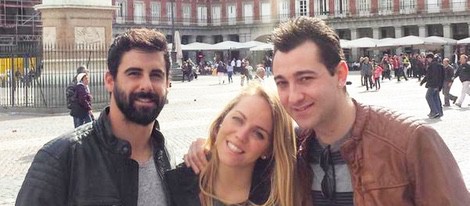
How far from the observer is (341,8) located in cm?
5388

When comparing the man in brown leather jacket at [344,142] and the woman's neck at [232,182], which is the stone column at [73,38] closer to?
the woman's neck at [232,182]

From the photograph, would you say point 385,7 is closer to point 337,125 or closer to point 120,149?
point 337,125

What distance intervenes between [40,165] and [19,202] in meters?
0.14

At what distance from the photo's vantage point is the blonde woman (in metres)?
2.35

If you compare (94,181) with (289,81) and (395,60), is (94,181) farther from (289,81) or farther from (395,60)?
(395,60)

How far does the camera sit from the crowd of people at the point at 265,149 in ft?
6.87

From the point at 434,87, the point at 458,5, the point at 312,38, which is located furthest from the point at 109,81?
the point at 458,5

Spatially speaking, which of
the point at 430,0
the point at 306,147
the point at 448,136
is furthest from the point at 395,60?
the point at 306,147

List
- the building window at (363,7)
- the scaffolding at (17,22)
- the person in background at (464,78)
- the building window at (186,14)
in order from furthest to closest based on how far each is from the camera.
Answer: the building window at (186,14)
the building window at (363,7)
the scaffolding at (17,22)
the person in background at (464,78)

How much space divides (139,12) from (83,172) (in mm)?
57415

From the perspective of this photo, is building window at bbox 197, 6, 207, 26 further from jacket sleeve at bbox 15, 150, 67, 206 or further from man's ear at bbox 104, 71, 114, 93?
jacket sleeve at bbox 15, 150, 67, 206

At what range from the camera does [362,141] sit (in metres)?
2.17

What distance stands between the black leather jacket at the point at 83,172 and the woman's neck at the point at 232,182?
336 millimetres

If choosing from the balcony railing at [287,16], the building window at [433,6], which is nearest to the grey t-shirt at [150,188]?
the balcony railing at [287,16]
